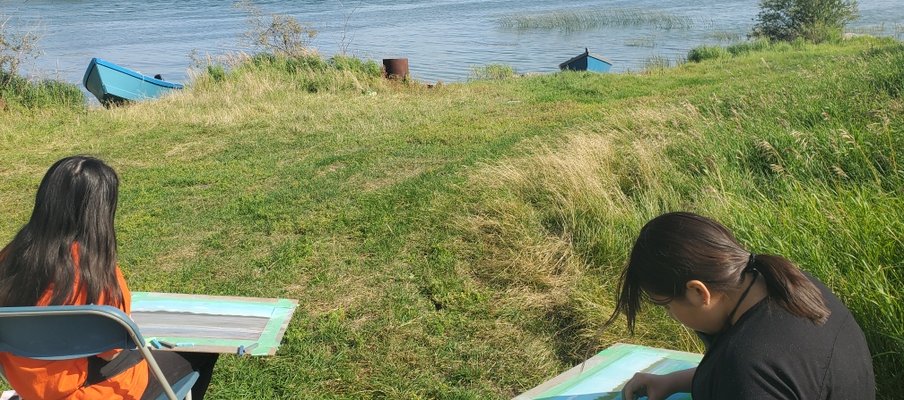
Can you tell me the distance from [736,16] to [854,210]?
37.0 meters

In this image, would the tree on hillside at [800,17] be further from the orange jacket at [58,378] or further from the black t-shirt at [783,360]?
the orange jacket at [58,378]

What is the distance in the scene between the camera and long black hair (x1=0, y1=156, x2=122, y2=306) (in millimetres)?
2305

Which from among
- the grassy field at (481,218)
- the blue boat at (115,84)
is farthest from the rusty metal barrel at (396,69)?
the grassy field at (481,218)

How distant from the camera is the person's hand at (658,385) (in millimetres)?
2318

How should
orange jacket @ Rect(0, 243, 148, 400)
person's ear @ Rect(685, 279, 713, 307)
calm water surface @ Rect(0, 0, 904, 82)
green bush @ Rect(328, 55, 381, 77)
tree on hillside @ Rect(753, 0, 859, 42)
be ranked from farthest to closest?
1. tree on hillside @ Rect(753, 0, 859, 42)
2. calm water surface @ Rect(0, 0, 904, 82)
3. green bush @ Rect(328, 55, 381, 77)
4. orange jacket @ Rect(0, 243, 148, 400)
5. person's ear @ Rect(685, 279, 713, 307)

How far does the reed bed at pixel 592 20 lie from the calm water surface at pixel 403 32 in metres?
0.57

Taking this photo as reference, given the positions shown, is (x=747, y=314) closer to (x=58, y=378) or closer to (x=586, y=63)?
(x=58, y=378)

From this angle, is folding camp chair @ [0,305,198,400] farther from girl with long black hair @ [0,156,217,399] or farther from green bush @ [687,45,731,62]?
green bush @ [687,45,731,62]

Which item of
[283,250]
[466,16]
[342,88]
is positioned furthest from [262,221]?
[466,16]

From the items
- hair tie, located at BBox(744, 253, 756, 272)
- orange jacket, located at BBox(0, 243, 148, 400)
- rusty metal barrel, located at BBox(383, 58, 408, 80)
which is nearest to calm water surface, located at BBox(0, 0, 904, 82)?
rusty metal barrel, located at BBox(383, 58, 408, 80)

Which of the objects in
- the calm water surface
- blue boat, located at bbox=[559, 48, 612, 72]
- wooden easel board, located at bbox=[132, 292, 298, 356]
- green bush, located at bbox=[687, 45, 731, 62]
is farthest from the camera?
the calm water surface

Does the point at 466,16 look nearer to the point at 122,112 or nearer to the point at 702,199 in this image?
the point at 122,112

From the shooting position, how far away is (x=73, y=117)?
36.1 feet

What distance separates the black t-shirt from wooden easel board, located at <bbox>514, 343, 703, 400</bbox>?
30.0 inches
